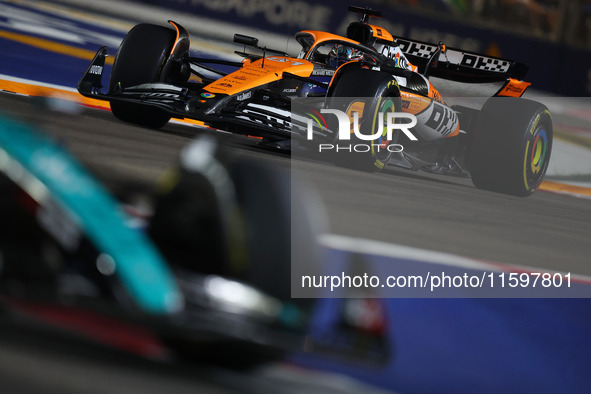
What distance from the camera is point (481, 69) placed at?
24.2 ft

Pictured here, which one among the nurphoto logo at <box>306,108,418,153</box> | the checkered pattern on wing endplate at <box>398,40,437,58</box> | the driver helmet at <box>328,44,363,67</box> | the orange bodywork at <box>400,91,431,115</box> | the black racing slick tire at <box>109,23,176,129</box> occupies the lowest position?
the nurphoto logo at <box>306,108,418,153</box>

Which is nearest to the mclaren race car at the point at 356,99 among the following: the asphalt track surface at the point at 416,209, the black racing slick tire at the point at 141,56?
the black racing slick tire at the point at 141,56

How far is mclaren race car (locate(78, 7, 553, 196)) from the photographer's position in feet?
19.7

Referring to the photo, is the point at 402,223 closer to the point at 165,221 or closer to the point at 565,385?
the point at 565,385

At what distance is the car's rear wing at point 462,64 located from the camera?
7.36m

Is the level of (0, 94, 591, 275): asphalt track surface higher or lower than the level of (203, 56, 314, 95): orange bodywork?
lower

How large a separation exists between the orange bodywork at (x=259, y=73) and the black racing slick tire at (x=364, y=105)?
1.36ft

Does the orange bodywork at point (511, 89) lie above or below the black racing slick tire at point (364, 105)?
above

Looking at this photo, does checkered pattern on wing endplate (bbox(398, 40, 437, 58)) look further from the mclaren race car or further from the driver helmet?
the driver helmet

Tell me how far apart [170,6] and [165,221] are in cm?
977

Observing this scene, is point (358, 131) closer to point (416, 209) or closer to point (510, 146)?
point (416, 209)

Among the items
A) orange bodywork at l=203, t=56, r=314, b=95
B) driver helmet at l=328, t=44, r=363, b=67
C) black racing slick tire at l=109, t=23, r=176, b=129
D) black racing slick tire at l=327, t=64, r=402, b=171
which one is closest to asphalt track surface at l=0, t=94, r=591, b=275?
black racing slick tire at l=327, t=64, r=402, b=171

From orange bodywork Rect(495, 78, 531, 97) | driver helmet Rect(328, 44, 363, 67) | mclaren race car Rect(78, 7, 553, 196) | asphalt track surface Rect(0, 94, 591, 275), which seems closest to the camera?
asphalt track surface Rect(0, 94, 591, 275)

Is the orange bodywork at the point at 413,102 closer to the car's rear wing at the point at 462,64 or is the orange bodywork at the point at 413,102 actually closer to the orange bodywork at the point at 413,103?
the orange bodywork at the point at 413,103
